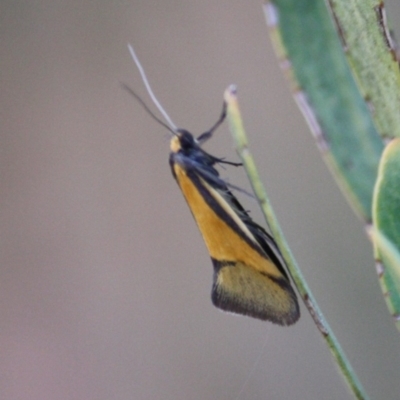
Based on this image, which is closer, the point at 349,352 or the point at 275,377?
the point at 349,352

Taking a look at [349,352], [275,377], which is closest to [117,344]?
[275,377]

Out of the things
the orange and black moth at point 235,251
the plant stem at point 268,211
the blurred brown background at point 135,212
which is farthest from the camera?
the blurred brown background at point 135,212

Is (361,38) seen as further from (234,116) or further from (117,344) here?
(117,344)

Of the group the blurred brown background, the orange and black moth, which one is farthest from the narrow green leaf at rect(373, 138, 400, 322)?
the blurred brown background

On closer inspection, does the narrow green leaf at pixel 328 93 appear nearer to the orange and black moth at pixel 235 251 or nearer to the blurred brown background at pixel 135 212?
the orange and black moth at pixel 235 251

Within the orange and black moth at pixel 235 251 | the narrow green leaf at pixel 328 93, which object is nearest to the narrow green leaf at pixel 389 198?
the narrow green leaf at pixel 328 93

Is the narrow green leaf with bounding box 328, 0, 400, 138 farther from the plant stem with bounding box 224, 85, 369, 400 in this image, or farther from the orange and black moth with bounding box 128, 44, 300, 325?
the orange and black moth with bounding box 128, 44, 300, 325
